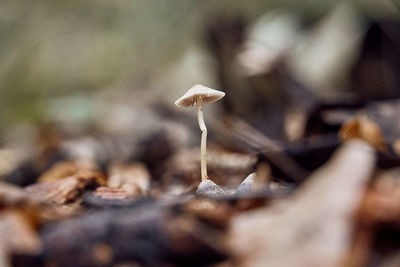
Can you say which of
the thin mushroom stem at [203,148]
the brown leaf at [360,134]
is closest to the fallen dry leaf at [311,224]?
the thin mushroom stem at [203,148]

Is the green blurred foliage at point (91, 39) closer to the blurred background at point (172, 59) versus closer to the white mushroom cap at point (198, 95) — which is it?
the blurred background at point (172, 59)

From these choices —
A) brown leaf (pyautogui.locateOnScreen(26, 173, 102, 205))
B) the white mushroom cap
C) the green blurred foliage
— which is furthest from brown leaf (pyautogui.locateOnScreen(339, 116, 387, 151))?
the green blurred foliage

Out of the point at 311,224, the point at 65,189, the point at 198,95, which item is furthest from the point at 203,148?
the point at 311,224

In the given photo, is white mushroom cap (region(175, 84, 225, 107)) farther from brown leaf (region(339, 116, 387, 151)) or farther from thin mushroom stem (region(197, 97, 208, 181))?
brown leaf (region(339, 116, 387, 151))

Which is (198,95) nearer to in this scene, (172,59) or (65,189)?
(65,189)

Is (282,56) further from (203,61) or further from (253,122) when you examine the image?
(253,122)

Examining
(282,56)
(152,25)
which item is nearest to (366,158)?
(282,56)
